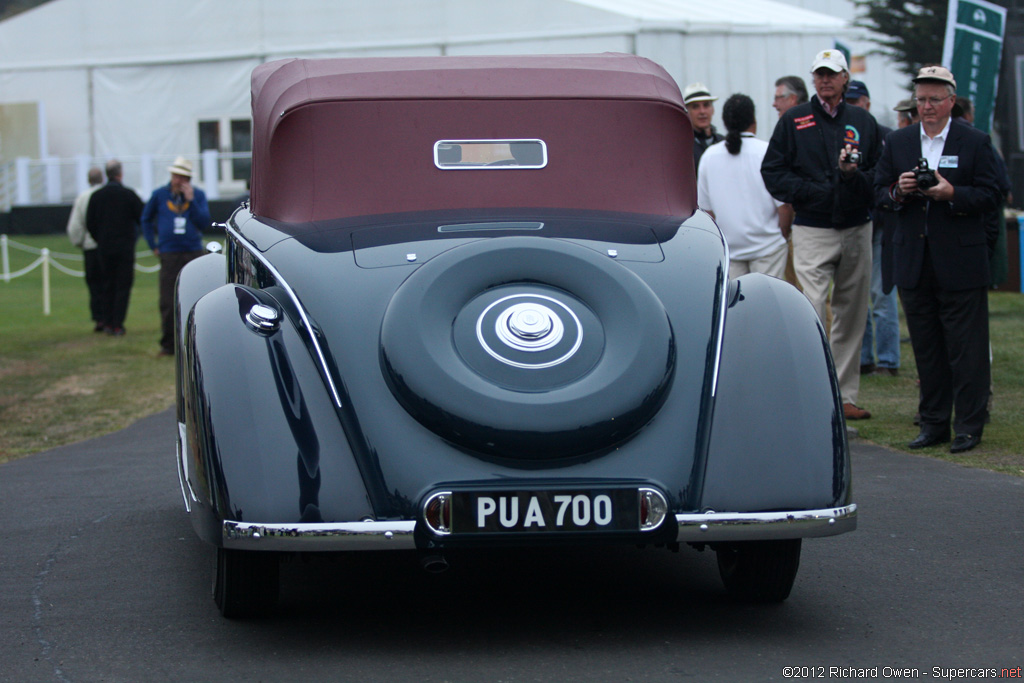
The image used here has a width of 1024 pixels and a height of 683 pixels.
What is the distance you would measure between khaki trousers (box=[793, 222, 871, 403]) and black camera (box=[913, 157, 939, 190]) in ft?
3.69

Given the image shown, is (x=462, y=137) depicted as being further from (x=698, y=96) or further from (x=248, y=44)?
(x=248, y=44)

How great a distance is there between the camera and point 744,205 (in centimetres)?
804

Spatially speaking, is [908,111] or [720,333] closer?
[720,333]

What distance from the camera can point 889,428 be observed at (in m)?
7.69

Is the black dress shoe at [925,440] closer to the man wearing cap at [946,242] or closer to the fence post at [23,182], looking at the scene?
the man wearing cap at [946,242]

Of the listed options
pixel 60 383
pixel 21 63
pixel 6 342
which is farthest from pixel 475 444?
pixel 21 63

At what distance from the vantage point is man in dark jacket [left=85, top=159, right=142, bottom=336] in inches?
583

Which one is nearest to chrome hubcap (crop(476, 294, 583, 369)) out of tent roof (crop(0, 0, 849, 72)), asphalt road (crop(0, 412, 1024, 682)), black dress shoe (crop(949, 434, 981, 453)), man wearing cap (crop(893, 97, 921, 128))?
asphalt road (crop(0, 412, 1024, 682))

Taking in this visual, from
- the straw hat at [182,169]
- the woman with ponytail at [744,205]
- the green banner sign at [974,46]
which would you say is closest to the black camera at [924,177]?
the woman with ponytail at [744,205]

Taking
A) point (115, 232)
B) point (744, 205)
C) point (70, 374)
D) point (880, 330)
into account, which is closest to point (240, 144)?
point (115, 232)

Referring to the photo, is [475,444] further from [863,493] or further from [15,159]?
[15,159]

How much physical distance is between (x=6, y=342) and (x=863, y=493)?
1106 centimetres

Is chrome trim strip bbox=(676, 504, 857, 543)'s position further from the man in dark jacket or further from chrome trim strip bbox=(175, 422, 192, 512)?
the man in dark jacket

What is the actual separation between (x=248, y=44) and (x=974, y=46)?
63.1 ft
